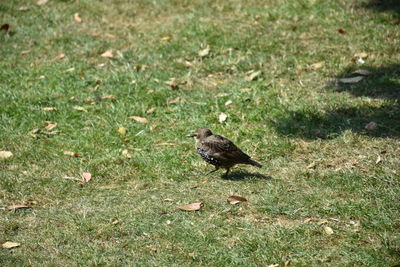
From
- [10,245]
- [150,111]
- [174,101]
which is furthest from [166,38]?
[10,245]

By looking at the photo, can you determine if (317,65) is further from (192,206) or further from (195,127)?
(192,206)

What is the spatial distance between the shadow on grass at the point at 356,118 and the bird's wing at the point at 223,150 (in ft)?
3.97

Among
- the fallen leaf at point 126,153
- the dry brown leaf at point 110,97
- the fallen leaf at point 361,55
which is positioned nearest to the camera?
the fallen leaf at point 126,153

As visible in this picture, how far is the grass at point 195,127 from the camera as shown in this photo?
592 centimetres

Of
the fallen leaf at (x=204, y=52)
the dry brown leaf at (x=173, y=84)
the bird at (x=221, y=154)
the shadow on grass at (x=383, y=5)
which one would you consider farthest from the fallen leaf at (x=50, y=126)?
the shadow on grass at (x=383, y=5)

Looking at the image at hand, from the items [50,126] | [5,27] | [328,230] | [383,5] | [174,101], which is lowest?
[50,126]

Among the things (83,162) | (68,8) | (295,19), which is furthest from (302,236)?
(68,8)

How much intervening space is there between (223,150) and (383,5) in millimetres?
6212

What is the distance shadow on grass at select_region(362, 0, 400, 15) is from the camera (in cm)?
1166

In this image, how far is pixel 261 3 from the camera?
1240 centimetres

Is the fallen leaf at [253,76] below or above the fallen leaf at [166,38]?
below

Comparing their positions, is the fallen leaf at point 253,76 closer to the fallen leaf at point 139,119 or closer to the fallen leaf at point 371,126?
the fallen leaf at point 139,119

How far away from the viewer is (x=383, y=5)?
1182cm

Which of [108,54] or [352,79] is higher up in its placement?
[352,79]
